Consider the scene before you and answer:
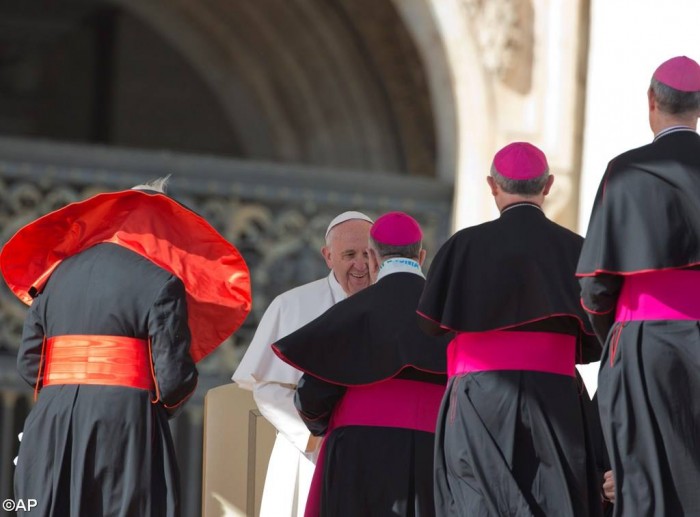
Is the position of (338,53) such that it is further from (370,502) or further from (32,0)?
(370,502)

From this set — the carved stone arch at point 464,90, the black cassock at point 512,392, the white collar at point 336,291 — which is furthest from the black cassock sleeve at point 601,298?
the carved stone arch at point 464,90

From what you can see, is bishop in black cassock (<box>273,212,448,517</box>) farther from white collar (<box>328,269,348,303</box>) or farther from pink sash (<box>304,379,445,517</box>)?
white collar (<box>328,269,348,303</box>)

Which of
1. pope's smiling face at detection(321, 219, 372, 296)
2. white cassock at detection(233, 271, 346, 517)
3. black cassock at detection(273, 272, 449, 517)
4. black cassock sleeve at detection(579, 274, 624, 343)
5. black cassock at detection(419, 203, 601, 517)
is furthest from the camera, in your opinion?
pope's smiling face at detection(321, 219, 372, 296)

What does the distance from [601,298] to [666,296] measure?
183 mm

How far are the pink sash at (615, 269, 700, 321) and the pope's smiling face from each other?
66.6 inches

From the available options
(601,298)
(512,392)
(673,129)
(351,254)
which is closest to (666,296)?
(601,298)

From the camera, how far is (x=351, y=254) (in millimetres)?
7086

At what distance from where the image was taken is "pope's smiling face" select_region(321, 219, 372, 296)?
7.07 meters

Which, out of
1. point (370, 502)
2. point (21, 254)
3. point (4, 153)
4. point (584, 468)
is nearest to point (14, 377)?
point (4, 153)

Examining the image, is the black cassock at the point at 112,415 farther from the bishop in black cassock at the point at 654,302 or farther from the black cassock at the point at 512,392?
the bishop in black cassock at the point at 654,302

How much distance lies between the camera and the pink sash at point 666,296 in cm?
548

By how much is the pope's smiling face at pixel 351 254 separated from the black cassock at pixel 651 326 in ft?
5.28

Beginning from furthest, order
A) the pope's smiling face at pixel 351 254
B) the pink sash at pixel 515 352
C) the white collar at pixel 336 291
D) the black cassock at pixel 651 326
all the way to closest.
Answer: the white collar at pixel 336 291 < the pope's smiling face at pixel 351 254 < the pink sash at pixel 515 352 < the black cassock at pixel 651 326

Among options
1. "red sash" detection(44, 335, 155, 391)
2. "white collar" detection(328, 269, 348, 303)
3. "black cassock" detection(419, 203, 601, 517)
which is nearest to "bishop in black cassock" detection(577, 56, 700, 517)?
"black cassock" detection(419, 203, 601, 517)
